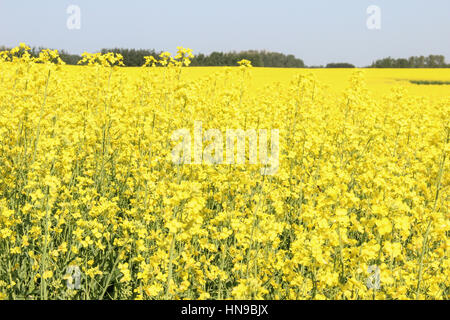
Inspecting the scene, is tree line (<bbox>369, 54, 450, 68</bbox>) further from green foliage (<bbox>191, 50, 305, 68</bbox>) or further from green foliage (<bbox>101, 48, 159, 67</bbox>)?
green foliage (<bbox>101, 48, 159, 67</bbox>)

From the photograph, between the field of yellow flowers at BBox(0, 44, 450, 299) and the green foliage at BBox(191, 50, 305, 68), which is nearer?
the field of yellow flowers at BBox(0, 44, 450, 299)

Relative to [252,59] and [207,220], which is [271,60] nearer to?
[252,59]

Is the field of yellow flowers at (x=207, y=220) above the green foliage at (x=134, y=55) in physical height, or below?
below

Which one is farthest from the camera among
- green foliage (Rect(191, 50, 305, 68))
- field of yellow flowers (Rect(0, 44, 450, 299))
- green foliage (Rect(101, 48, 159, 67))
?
green foliage (Rect(191, 50, 305, 68))

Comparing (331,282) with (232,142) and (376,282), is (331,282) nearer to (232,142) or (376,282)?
(376,282)

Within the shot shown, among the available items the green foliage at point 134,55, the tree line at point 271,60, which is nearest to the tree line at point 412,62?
the tree line at point 271,60

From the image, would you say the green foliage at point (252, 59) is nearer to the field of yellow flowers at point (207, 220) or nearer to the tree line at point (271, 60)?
the tree line at point (271, 60)

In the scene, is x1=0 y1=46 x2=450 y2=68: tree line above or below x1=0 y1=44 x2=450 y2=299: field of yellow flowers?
above

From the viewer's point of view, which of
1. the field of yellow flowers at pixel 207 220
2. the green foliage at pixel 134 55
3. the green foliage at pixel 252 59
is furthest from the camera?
the green foliage at pixel 252 59

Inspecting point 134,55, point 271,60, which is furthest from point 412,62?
point 134,55

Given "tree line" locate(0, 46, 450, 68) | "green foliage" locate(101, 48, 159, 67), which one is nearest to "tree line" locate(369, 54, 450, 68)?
"tree line" locate(0, 46, 450, 68)

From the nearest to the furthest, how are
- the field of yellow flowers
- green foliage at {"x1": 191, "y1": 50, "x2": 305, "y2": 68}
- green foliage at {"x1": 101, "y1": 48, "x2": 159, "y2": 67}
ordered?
the field of yellow flowers, green foliage at {"x1": 101, "y1": 48, "x2": 159, "y2": 67}, green foliage at {"x1": 191, "y1": 50, "x2": 305, "y2": 68}

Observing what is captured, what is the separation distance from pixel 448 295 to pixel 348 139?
2.54m
